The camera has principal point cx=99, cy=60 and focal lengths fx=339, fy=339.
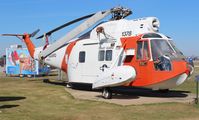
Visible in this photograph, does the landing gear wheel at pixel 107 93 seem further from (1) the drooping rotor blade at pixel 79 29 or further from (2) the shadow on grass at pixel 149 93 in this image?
(1) the drooping rotor blade at pixel 79 29

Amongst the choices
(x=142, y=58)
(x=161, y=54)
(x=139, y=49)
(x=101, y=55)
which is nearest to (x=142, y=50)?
(x=139, y=49)

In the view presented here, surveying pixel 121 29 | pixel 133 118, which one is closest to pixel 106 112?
pixel 133 118

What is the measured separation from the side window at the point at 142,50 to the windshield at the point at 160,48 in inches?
12.8

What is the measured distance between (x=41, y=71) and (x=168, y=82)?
2142 centimetres

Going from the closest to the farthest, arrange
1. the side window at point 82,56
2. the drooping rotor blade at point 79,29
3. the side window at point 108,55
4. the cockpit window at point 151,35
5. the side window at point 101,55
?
the cockpit window at point 151,35
the side window at point 108,55
the side window at point 101,55
the drooping rotor blade at point 79,29
the side window at point 82,56

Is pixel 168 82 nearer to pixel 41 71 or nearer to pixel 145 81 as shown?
pixel 145 81

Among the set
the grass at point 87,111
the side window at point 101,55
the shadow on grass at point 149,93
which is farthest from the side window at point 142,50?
the grass at point 87,111

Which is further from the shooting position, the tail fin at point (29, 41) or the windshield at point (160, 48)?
the tail fin at point (29, 41)

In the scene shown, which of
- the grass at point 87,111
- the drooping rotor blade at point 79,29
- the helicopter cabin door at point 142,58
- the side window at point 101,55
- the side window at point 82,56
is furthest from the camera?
the side window at point 82,56

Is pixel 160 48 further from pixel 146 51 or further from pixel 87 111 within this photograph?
pixel 87 111

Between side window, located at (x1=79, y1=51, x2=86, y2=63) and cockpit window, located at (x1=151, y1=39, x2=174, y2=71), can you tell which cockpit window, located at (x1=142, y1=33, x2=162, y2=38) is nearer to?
cockpit window, located at (x1=151, y1=39, x2=174, y2=71)

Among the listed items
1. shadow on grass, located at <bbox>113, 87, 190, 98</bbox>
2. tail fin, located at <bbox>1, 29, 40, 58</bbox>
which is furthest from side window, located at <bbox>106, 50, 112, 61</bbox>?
tail fin, located at <bbox>1, 29, 40, 58</bbox>

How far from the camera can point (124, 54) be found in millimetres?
16125

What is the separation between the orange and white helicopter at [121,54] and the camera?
14.5 meters
